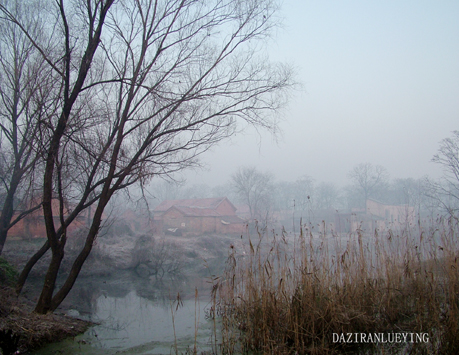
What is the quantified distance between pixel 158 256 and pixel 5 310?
13753 mm

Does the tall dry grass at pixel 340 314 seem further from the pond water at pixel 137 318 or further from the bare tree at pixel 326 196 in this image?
the bare tree at pixel 326 196

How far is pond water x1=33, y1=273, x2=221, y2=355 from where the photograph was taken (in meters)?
4.74

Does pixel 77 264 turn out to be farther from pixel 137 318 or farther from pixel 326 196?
pixel 326 196

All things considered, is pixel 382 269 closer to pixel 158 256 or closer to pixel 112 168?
pixel 112 168

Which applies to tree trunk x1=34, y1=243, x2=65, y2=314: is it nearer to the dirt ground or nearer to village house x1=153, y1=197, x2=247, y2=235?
the dirt ground

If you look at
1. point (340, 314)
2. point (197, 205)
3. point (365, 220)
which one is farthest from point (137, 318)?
point (197, 205)

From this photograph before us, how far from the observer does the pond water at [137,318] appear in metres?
4.74

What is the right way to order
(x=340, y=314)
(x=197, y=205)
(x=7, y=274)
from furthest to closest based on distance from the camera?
(x=197, y=205) → (x=7, y=274) → (x=340, y=314)

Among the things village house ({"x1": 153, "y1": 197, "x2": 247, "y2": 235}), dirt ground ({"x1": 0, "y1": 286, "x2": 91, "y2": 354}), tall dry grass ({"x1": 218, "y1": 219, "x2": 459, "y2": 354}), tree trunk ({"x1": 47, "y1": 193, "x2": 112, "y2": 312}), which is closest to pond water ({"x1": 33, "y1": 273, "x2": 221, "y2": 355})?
dirt ground ({"x1": 0, "y1": 286, "x2": 91, "y2": 354})

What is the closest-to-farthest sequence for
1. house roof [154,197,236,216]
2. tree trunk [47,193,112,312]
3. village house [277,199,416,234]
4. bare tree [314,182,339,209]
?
1. tree trunk [47,193,112,312]
2. village house [277,199,416,234]
3. house roof [154,197,236,216]
4. bare tree [314,182,339,209]

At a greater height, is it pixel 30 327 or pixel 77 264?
pixel 77 264

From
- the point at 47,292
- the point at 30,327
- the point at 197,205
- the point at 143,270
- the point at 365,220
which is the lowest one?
the point at 143,270

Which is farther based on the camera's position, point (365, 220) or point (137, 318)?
point (365, 220)

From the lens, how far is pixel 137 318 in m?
7.87
